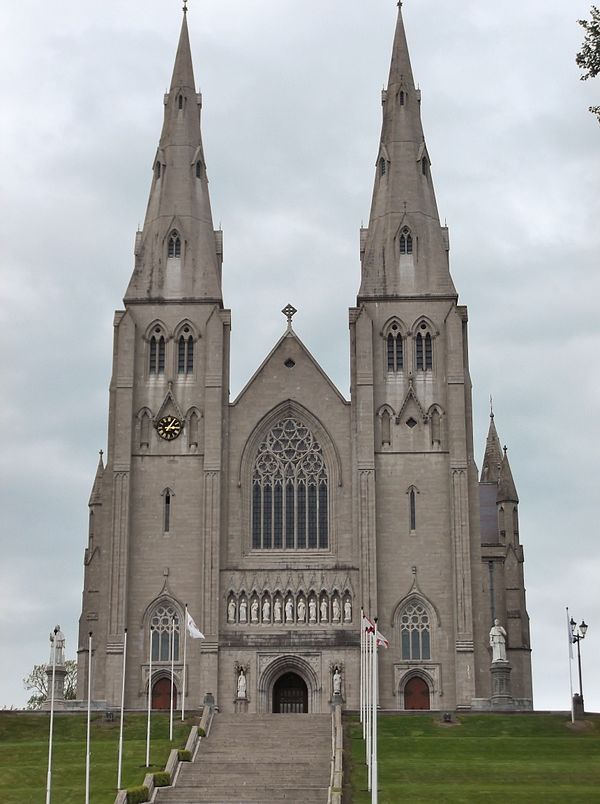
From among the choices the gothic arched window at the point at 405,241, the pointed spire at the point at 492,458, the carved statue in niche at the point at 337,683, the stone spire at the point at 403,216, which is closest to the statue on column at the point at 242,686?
the carved statue in niche at the point at 337,683

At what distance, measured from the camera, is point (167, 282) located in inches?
2945

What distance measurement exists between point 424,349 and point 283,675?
17.9 metres

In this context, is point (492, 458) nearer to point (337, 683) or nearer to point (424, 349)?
point (424, 349)

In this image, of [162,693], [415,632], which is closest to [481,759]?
[415,632]

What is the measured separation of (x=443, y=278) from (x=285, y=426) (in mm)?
11346

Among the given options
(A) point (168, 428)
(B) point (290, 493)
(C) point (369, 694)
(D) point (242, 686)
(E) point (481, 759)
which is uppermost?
(A) point (168, 428)

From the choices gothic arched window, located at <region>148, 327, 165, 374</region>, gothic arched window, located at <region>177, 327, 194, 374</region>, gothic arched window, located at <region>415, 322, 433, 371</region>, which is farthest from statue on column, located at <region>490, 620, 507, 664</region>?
gothic arched window, located at <region>148, 327, 165, 374</region>

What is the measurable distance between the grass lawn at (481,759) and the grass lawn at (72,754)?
7.51 metres

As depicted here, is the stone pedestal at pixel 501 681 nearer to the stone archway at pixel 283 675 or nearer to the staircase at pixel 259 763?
the stone archway at pixel 283 675

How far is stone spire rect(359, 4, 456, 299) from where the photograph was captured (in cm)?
7438

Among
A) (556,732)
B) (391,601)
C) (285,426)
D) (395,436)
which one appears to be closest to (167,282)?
(285,426)

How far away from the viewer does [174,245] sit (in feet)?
248

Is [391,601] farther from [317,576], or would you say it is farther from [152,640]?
[152,640]

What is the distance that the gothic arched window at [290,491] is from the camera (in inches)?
2785
